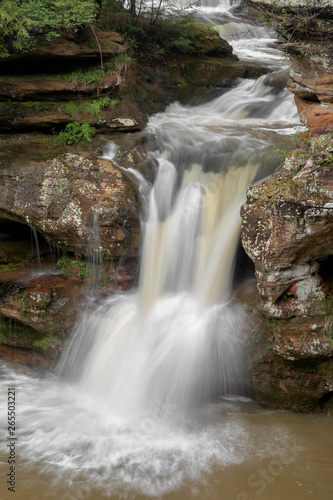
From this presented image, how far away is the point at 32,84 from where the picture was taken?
800 centimetres

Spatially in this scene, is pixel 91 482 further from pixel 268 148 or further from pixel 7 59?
pixel 7 59

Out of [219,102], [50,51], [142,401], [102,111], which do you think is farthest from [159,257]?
[219,102]

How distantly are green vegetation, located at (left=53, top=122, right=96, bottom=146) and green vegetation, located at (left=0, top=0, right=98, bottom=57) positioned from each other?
1.60 metres

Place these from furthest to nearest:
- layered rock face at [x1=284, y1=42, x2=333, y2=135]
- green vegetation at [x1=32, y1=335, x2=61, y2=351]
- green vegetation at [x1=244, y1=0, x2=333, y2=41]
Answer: green vegetation at [x1=32, y1=335, x2=61, y2=351] → layered rock face at [x1=284, y1=42, x2=333, y2=135] → green vegetation at [x1=244, y1=0, x2=333, y2=41]

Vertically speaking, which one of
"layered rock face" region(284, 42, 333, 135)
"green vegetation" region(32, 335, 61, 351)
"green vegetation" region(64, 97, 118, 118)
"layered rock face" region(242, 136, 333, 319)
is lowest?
"green vegetation" region(32, 335, 61, 351)

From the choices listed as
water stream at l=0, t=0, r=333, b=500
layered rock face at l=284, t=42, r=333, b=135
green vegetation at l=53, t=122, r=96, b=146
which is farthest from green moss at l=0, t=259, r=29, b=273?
layered rock face at l=284, t=42, r=333, b=135

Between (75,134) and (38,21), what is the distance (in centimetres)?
201

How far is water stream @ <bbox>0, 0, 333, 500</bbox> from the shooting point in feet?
15.1

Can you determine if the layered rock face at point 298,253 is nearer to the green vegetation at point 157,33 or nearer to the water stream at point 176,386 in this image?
the water stream at point 176,386

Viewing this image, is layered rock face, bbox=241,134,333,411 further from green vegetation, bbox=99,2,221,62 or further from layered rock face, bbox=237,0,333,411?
green vegetation, bbox=99,2,221,62

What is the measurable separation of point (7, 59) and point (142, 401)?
21.7ft

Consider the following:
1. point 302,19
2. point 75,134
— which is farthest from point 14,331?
point 302,19

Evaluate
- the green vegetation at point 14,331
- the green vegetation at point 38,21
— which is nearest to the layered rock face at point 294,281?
the green vegetation at point 14,331

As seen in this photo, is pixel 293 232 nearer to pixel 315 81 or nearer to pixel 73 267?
pixel 315 81
